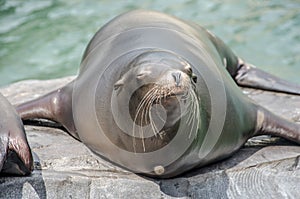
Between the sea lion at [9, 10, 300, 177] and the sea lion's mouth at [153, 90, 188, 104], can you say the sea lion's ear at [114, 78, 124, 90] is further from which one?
the sea lion's mouth at [153, 90, 188, 104]

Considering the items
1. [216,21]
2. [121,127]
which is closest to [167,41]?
[121,127]

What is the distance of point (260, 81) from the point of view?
5422 millimetres

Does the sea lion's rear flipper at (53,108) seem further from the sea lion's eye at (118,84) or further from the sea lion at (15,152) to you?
the sea lion's eye at (118,84)

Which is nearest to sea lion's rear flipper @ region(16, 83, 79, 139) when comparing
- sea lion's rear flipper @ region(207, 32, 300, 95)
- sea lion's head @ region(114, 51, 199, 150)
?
sea lion's head @ region(114, 51, 199, 150)

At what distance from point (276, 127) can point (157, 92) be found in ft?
4.37

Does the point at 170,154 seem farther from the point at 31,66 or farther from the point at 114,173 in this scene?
the point at 31,66

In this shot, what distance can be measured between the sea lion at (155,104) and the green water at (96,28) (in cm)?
333

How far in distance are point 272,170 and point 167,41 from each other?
1.02m

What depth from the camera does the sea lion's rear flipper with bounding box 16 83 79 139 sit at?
14.9ft

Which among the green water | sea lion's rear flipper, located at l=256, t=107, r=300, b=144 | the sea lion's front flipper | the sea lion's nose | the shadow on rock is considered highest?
the sea lion's nose

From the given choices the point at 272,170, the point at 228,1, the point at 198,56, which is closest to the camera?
the point at 272,170

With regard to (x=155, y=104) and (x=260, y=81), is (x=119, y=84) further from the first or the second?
(x=260, y=81)

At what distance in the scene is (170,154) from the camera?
3734mm

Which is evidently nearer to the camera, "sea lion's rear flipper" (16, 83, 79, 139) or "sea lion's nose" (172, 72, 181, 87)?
"sea lion's nose" (172, 72, 181, 87)
